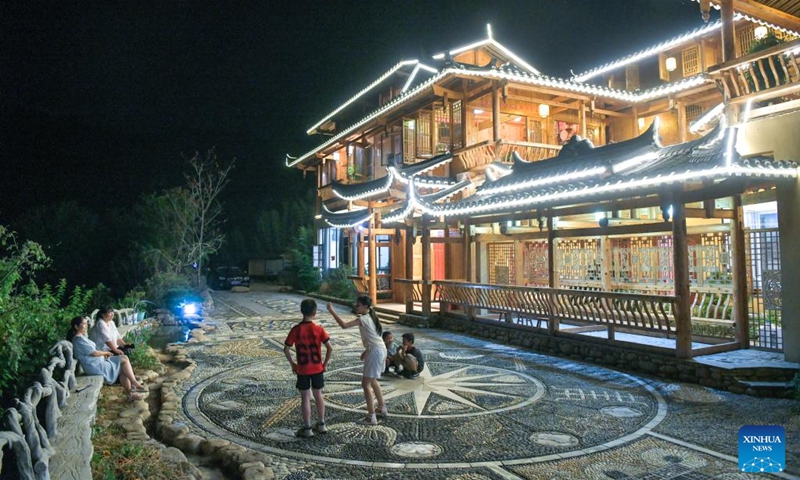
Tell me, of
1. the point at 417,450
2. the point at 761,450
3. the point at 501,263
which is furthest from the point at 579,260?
the point at 417,450

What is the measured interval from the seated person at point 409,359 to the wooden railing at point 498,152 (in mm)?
9249

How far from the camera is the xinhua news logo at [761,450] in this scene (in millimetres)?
4605

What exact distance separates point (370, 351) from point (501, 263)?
884 cm

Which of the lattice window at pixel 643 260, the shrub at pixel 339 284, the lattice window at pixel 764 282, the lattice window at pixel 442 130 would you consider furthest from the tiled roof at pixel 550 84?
the lattice window at pixel 764 282

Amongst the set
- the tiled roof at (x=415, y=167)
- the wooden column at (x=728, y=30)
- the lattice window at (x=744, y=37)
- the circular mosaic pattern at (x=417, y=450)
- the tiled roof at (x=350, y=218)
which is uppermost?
the lattice window at (x=744, y=37)

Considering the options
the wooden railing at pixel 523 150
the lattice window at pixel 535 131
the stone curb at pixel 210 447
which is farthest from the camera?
the lattice window at pixel 535 131

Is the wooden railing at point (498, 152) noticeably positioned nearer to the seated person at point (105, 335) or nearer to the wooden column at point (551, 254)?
the wooden column at point (551, 254)

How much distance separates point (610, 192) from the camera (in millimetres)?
9562

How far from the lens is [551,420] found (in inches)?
243

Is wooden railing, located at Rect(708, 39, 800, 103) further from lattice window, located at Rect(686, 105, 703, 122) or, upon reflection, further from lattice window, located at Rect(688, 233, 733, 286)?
lattice window, located at Rect(686, 105, 703, 122)

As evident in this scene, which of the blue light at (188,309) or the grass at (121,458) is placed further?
the blue light at (188,309)

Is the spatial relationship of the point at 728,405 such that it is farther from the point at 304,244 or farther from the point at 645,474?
the point at 304,244

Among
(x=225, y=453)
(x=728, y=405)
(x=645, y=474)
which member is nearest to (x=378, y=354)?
(x=225, y=453)

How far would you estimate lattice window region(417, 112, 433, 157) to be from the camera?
20.0 metres
